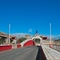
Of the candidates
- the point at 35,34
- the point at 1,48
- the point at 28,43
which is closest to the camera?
the point at 1,48

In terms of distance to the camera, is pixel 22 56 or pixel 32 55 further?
pixel 32 55

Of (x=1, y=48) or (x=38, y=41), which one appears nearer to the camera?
(x=1, y=48)

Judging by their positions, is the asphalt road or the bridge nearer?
the bridge

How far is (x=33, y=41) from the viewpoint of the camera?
489 ft

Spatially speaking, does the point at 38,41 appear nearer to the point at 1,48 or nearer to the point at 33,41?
the point at 33,41

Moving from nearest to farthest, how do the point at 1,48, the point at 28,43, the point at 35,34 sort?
the point at 1,48
the point at 28,43
the point at 35,34

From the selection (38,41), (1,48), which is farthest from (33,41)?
(1,48)

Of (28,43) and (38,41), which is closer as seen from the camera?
(28,43)

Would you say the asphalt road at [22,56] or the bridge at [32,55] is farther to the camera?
the asphalt road at [22,56]

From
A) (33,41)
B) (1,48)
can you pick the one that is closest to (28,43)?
(33,41)

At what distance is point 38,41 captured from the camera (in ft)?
514

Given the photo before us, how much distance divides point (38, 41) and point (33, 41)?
27.7 feet

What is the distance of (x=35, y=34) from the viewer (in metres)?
156

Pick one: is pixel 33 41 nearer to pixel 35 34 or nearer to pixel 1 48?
pixel 35 34
